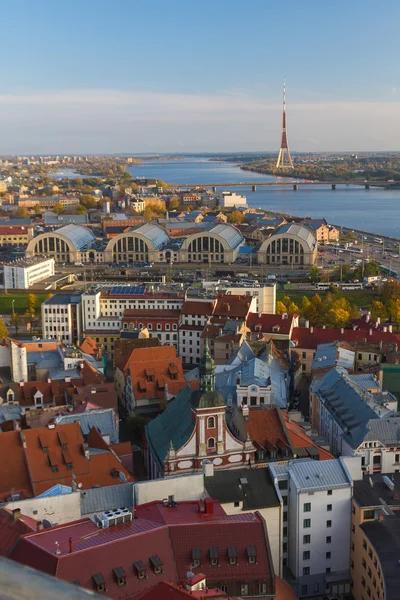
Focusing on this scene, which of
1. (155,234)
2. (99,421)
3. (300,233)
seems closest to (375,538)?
(99,421)

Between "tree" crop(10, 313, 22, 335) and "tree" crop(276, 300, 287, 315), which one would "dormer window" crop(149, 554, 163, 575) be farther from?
"tree" crop(10, 313, 22, 335)

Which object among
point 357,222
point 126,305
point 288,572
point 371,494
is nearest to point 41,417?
point 288,572

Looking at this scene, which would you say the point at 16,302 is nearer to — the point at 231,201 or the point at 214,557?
the point at 214,557

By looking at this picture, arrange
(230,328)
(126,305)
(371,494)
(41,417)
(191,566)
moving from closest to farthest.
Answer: (191,566)
(371,494)
(41,417)
(230,328)
(126,305)

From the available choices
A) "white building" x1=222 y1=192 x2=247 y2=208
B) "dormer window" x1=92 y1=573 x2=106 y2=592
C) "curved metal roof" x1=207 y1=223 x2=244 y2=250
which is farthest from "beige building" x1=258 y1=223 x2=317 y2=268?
"dormer window" x1=92 y1=573 x2=106 y2=592

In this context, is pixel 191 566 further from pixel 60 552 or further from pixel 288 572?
pixel 288 572
